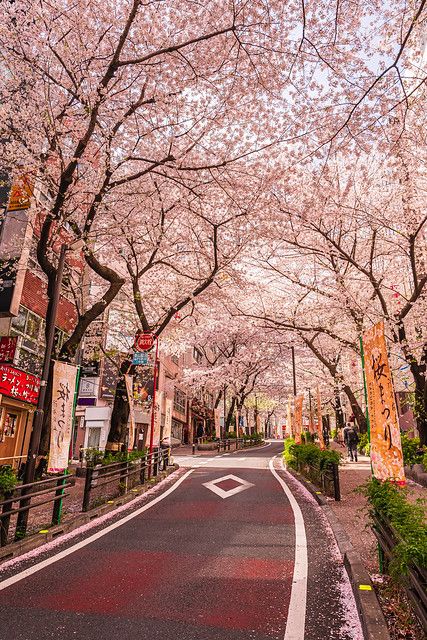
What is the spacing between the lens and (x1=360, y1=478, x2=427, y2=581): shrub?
3.49 metres

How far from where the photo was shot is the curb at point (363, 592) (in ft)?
12.0

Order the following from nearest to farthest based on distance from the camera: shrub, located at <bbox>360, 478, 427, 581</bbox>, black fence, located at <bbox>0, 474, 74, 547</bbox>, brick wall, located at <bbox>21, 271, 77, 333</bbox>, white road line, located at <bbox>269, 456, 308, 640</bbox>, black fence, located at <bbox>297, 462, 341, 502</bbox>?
shrub, located at <bbox>360, 478, 427, 581</bbox>, white road line, located at <bbox>269, 456, 308, 640</bbox>, black fence, located at <bbox>0, 474, 74, 547</bbox>, black fence, located at <bbox>297, 462, 341, 502</bbox>, brick wall, located at <bbox>21, 271, 77, 333</bbox>

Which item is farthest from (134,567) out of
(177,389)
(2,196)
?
(177,389)

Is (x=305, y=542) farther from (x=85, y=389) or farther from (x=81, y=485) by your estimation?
(x=85, y=389)

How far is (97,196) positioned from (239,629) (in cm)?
926

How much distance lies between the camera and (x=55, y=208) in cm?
930

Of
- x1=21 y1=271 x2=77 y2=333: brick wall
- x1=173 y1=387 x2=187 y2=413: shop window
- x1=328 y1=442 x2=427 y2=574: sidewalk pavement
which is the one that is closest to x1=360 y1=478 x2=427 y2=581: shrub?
x1=328 y1=442 x2=427 y2=574: sidewalk pavement

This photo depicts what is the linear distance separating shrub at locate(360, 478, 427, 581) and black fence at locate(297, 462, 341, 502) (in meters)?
5.63

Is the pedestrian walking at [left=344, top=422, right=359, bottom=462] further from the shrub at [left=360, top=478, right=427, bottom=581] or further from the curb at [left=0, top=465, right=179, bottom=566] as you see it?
the shrub at [left=360, top=478, right=427, bottom=581]

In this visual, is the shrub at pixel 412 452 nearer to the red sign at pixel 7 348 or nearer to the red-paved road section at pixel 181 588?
the red-paved road section at pixel 181 588

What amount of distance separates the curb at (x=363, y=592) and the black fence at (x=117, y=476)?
209 inches

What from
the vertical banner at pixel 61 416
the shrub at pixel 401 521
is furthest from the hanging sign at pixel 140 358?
the shrub at pixel 401 521

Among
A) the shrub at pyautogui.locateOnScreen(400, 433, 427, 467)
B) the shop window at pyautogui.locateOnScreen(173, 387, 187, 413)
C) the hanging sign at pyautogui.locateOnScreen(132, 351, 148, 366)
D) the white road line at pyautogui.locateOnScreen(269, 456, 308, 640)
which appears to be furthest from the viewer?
the shop window at pyautogui.locateOnScreen(173, 387, 187, 413)

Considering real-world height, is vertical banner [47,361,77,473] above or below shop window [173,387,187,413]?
below
